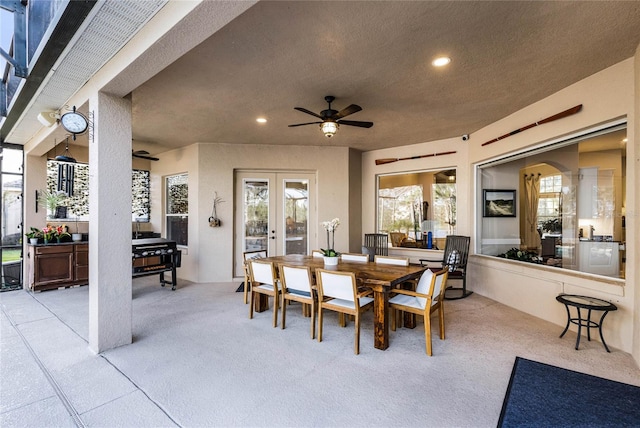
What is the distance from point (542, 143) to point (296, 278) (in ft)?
11.8

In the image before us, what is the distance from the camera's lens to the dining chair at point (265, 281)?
3621mm

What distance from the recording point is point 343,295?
301cm

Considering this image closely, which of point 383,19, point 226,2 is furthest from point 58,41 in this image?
point 383,19

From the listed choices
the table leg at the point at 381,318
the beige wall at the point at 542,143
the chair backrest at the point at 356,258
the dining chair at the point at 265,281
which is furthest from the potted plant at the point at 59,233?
the beige wall at the point at 542,143

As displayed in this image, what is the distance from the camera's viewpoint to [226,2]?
68.0 inches

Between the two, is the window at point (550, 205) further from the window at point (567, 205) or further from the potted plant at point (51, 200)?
the potted plant at point (51, 200)

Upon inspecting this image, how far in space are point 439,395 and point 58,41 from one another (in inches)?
160

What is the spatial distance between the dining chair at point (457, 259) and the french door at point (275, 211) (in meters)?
2.53

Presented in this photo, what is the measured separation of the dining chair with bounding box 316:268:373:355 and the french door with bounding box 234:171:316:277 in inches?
124

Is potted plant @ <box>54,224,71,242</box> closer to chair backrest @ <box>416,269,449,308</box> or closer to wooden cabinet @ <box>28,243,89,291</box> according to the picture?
wooden cabinet @ <box>28,243,89,291</box>

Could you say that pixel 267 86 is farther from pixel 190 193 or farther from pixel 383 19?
pixel 190 193

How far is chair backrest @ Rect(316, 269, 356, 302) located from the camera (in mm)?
2920

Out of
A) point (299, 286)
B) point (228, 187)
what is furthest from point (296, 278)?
point (228, 187)

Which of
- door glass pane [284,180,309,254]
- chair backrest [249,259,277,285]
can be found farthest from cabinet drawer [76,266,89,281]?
chair backrest [249,259,277,285]
